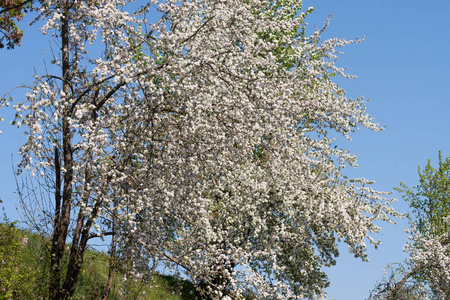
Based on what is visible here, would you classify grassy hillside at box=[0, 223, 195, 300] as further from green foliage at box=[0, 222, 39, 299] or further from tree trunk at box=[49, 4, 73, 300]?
tree trunk at box=[49, 4, 73, 300]

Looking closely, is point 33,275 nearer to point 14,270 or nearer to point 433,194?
point 14,270

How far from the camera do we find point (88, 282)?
16.5 m

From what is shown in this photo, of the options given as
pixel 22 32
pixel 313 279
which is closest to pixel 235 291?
pixel 313 279

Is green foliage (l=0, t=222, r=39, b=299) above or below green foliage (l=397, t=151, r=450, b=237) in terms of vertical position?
below

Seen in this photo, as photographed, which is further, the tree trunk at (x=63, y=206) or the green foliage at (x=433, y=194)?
the green foliage at (x=433, y=194)

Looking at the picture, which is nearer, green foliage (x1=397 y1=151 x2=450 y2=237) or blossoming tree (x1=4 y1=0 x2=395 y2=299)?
blossoming tree (x1=4 y1=0 x2=395 y2=299)

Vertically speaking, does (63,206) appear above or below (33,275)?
above

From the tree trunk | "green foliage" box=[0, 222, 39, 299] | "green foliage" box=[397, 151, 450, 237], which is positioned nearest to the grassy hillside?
"green foliage" box=[0, 222, 39, 299]

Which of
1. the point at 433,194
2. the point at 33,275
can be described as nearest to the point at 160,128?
the point at 33,275

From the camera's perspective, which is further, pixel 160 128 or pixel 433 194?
pixel 433 194

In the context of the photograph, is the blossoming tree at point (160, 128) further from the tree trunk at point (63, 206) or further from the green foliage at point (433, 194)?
the green foliage at point (433, 194)

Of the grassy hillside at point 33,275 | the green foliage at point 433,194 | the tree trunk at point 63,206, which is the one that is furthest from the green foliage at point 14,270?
the green foliage at point 433,194

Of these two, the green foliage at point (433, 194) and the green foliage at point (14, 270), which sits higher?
the green foliage at point (433, 194)

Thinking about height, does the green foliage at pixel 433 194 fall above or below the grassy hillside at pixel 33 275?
above
